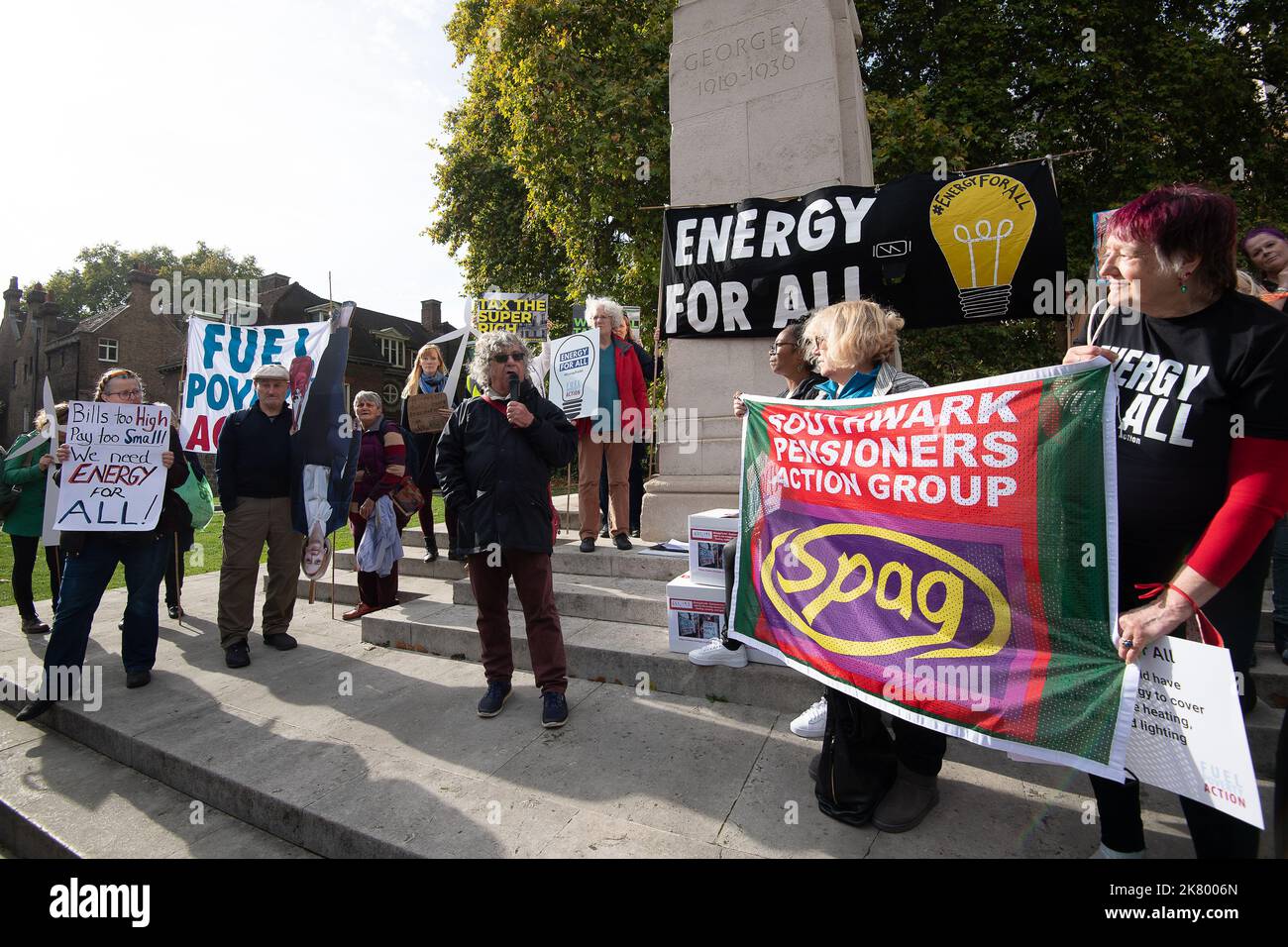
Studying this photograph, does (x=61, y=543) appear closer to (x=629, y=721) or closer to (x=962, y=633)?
(x=629, y=721)

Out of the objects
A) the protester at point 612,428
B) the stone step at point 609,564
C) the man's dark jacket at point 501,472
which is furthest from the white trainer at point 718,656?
the protester at point 612,428

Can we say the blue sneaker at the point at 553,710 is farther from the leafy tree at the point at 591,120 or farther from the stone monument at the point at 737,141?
the leafy tree at the point at 591,120

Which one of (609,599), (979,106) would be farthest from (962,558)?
(979,106)

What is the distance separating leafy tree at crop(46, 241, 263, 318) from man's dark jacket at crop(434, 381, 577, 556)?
167 ft

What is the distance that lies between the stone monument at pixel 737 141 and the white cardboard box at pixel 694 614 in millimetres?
1827

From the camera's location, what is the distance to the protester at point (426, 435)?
6359mm

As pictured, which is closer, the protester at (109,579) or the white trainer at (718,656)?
the white trainer at (718,656)

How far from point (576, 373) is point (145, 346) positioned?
39.2 m

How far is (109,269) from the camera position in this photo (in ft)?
153

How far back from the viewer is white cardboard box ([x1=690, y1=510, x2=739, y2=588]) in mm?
3674
